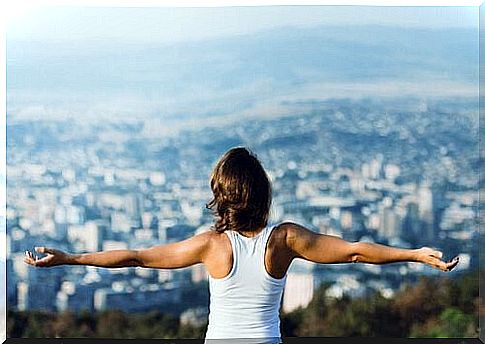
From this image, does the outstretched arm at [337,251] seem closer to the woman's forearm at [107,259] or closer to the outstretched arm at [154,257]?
the outstretched arm at [154,257]

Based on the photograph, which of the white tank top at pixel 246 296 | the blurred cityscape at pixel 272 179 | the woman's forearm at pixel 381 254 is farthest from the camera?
the blurred cityscape at pixel 272 179

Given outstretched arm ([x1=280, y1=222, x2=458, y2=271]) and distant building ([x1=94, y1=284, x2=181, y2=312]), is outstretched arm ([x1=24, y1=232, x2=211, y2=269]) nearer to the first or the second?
outstretched arm ([x1=280, y1=222, x2=458, y2=271])

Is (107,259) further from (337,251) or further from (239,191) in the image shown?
(337,251)

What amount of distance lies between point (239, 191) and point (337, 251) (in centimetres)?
32

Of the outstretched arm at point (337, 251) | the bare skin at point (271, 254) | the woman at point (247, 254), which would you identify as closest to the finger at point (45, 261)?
the bare skin at point (271, 254)

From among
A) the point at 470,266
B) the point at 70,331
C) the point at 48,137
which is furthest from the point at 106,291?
the point at 470,266

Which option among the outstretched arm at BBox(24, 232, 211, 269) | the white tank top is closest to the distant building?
the outstretched arm at BBox(24, 232, 211, 269)

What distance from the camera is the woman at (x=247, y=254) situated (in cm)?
325

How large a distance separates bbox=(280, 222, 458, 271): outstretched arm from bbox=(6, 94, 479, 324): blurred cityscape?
3.05 metres

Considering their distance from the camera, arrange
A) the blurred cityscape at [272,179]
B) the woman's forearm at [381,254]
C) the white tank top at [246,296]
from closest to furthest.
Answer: the white tank top at [246,296] → the woman's forearm at [381,254] → the blurred cityscape at [272,179]

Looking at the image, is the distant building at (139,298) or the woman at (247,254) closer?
the woman at (247,254)

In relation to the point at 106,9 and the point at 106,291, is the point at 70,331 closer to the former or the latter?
the point at 106,291

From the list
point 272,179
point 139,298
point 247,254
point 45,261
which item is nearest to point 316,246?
point 247,254

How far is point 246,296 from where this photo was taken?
3.25m
